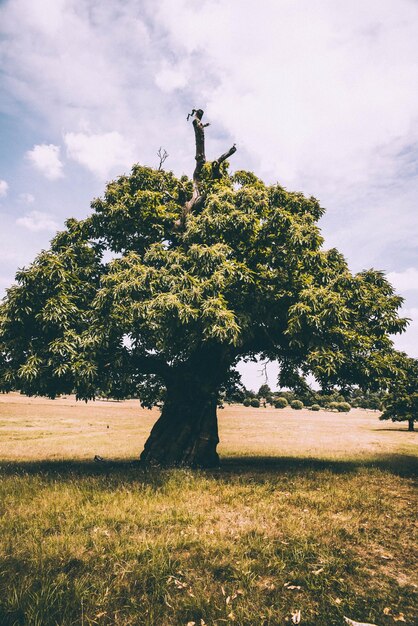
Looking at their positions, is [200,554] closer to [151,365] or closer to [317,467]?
[151,365]

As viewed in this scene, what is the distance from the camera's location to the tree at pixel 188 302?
12.8 m

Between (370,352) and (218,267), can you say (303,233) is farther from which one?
(370,352)

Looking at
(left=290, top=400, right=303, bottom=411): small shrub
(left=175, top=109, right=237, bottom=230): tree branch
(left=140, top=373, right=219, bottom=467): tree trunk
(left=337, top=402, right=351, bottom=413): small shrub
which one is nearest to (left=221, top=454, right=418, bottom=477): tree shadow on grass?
(left=140, top=373, right=219, bottom=467): tree trunk

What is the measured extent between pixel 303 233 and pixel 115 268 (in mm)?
7669

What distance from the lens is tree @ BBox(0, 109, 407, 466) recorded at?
1279cm

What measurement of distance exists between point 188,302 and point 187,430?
7.27m

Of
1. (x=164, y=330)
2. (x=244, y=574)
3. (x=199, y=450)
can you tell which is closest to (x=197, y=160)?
(x=164, y=330)

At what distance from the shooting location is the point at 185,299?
40.6 feet

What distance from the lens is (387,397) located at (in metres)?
56.1

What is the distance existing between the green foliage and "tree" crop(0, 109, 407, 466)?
0.06 metres

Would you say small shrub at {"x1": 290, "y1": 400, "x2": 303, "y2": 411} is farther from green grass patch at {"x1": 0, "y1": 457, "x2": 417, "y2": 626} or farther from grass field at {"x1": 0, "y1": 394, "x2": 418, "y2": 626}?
green grass patch at {"x1": 0, "y1": 457, "x2": 417, "y2": 626}

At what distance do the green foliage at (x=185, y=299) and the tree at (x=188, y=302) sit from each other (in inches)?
2.2

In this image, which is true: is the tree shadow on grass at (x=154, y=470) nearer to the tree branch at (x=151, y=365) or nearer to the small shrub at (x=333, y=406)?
the tree branch at (x=151, y=365)

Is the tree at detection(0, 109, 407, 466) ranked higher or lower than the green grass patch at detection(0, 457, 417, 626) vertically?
higher
